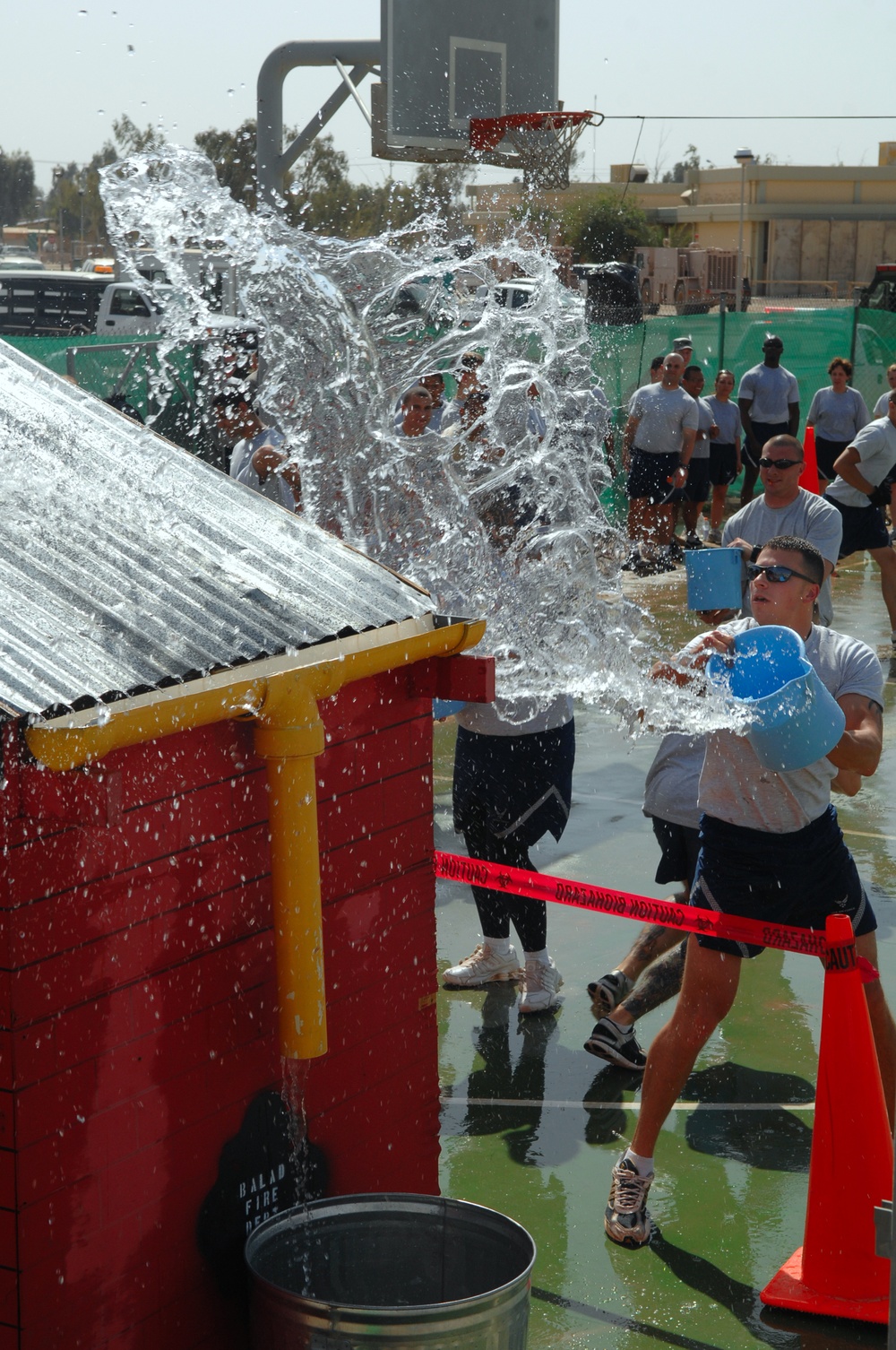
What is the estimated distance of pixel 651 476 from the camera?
15320 mm

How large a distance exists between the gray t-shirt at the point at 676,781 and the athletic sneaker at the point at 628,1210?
1.31m

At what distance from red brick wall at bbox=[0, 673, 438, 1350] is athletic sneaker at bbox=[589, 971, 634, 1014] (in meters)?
1.75

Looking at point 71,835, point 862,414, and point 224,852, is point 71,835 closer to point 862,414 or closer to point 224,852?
point 224,852

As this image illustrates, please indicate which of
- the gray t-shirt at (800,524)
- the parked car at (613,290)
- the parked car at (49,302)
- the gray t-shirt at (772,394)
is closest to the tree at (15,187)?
the parked car at (49,302)

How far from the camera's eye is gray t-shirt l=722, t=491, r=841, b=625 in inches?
273

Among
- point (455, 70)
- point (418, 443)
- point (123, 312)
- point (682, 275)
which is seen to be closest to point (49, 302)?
point (123, 312)

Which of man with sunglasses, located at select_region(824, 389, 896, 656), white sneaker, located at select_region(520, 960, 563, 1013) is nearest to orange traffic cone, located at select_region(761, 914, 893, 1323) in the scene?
white sneaker, located at select_region(520, 960, 563, 1013)

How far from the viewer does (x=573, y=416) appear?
1422 cm

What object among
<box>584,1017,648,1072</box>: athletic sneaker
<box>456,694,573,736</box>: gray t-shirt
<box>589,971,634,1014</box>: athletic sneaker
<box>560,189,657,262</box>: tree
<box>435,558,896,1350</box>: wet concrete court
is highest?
<box>560,189,657,262</box>: tree

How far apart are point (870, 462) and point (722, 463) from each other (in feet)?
20.9

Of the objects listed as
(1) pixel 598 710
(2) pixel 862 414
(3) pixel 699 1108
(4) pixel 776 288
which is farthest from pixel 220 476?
(4) pixel 776 288

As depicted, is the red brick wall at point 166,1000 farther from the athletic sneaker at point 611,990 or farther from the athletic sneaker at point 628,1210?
the athletic sneaker at point 611,990

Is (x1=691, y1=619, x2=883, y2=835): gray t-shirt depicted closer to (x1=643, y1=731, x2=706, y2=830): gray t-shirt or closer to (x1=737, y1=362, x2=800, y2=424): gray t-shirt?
(x1=643, y1=731, x2=706, y2=830): gray t-shirt

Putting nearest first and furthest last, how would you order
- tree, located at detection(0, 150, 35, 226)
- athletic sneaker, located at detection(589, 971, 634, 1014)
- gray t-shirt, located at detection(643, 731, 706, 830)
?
1. gray t-shirt, located at detection(643, 731, 706, 830)
2. athletic sneaker, located at detection(589, 971, 634, 1014)
3. tree, located at detection(0, 150, 35, 226)
